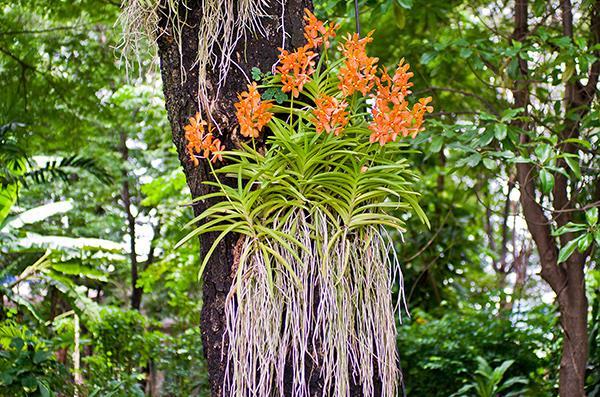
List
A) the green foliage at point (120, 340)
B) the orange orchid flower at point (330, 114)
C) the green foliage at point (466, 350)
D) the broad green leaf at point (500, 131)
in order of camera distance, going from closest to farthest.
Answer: the orange orchid flower at point (330, 114) → the broad green leaf at point (500, 131) → the green foliage at point (466, 350) → the green foliage at point (120, 340)

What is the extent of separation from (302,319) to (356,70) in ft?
1.77

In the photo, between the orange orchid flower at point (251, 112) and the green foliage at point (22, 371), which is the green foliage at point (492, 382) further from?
the orange orchid flower at point (251, 112)

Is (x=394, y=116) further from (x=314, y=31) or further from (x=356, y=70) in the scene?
(x=314, y=31)

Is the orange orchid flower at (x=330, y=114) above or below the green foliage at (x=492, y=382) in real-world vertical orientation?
above

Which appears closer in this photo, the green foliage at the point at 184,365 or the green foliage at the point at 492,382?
the green foliage at the point at 492,382

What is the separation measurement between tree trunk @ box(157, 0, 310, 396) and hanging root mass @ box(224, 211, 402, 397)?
7 cm

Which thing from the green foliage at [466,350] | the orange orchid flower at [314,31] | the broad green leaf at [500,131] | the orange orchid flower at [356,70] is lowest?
the green foliage at [466,350]

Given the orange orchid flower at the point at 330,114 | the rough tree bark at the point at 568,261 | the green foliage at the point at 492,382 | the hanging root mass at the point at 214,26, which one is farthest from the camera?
the green foliage at the point at 492,382

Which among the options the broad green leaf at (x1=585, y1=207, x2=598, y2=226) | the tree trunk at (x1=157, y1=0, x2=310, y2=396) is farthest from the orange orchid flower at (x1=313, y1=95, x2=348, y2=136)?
the broad green leaf at (x1=585, y1=207, x2=598, y2=226)

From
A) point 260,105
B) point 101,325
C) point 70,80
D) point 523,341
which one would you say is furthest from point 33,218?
point 260,105

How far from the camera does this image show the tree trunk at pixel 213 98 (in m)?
Result: 1.53

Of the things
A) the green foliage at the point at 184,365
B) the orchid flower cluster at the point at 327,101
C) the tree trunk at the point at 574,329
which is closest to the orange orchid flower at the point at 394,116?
the orchid flower cluster at the point at 327,101

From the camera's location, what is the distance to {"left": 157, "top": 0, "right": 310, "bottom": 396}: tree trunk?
153 cm

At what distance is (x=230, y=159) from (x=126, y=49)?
18.1 inches
